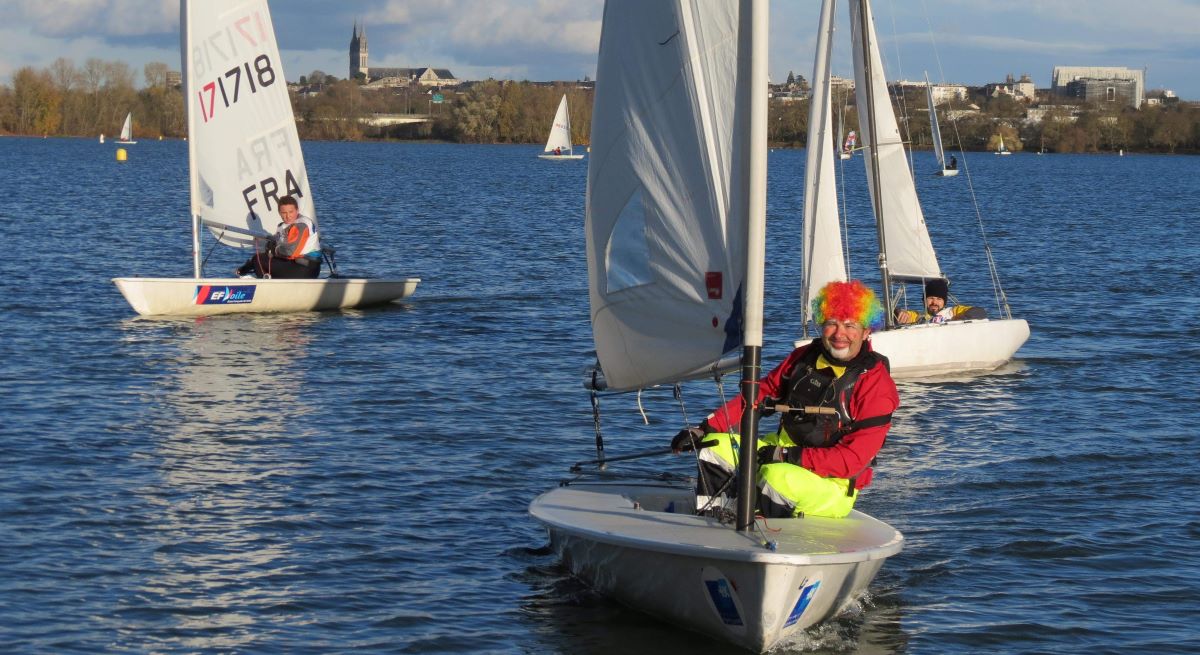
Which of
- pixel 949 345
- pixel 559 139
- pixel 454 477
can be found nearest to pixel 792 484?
pixel 454 477

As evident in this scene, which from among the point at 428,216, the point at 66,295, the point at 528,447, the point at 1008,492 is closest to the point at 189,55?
the point at 66,295

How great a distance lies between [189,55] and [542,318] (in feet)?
21.8

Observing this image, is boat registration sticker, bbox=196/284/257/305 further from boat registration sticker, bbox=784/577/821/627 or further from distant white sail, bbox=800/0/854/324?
boat registration sticker, bbox=784/577/821/627

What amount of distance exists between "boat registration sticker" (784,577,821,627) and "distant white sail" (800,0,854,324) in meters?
10.6

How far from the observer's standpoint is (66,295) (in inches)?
1016

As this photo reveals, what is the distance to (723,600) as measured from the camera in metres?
8.46

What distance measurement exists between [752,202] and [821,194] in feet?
34.8

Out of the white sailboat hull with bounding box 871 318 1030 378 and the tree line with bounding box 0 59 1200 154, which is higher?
the tree line with bounding box 0 59 1200 154

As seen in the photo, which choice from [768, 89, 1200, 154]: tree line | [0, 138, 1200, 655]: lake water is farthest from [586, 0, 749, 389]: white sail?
[768, 89, 1200, 154]: tree line

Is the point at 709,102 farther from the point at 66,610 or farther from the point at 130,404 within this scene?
the point at 130,404

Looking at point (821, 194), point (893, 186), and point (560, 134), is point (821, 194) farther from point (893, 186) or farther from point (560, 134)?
point (560, 134)

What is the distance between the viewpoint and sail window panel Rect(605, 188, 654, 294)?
9.48 m

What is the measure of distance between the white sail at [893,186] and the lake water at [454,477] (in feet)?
6.31

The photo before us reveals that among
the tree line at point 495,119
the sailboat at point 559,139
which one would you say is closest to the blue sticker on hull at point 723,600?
the sailboat at point 559,139
